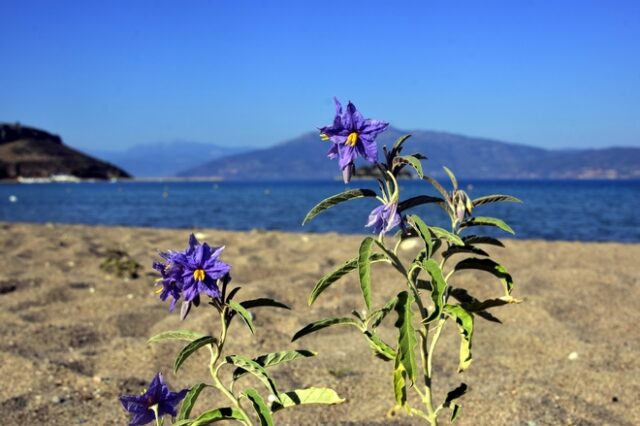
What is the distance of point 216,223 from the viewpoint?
19641mm

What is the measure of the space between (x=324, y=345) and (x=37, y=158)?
9311cm

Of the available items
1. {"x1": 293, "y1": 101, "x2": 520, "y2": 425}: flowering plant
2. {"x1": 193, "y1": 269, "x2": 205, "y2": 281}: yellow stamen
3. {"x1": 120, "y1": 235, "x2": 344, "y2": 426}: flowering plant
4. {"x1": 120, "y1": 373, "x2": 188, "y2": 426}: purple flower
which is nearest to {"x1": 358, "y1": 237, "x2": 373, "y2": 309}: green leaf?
{"x1": 293, "y1": 101, "x2": 520, "y2": 425}: flowering plant

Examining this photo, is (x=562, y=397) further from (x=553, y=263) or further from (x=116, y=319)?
(x=553, y=263)

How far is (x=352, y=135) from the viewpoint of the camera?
4.32 feet

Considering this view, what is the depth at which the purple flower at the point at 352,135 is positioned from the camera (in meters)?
1.31

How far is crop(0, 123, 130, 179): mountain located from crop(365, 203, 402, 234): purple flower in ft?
288

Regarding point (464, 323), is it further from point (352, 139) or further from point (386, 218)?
point (352, 139)

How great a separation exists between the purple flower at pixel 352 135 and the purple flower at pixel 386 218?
0.11 meters

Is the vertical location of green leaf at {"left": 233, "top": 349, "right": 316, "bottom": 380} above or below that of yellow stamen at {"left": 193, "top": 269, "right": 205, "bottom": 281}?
below

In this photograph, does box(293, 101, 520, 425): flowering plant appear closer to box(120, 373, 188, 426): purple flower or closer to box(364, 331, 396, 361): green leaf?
box(364, 331, 396, 361): green leaf

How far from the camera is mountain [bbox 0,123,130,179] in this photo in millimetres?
81438

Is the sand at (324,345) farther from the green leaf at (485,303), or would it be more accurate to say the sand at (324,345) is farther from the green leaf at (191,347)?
the green leaf at (191,347)

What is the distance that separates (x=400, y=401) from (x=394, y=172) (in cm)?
57

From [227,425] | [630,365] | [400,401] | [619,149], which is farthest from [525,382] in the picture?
[619,149]
